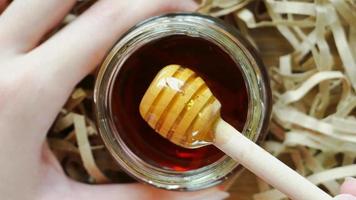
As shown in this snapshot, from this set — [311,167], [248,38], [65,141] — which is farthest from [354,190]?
[65,141]

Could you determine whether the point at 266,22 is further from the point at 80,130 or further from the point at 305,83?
the point at 80,130

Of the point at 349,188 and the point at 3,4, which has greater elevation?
the point at 3,4

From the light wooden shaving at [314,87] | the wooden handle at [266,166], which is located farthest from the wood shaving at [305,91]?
the wooden handle at [266,166]

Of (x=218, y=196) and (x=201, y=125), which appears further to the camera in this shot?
(x=218, y=196)

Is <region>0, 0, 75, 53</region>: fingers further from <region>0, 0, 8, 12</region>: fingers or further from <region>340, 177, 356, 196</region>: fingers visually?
<region>340, 177, 356, 196</region>: fingers

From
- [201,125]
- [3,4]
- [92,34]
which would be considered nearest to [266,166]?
[201,125]

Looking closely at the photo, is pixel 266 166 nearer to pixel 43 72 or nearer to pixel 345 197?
pixel 345 197
